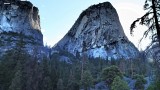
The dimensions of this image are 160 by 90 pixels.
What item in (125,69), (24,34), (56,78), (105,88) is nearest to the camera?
(56,78)

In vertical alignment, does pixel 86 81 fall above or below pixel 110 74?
below

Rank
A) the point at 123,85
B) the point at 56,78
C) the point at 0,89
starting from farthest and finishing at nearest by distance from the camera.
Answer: the point at 56,78 → the point at 123,85 → the point at 0,89

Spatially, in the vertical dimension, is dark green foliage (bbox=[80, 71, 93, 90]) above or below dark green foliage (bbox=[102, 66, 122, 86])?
below

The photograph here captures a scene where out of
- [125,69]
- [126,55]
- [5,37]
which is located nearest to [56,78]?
[125,69]

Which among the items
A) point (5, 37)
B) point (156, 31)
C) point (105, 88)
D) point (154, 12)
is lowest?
point (105, 88)

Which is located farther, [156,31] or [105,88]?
[105,88]

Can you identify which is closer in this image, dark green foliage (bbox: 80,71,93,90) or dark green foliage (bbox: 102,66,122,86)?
dark green foliage (bbox: 102,66,122,86)

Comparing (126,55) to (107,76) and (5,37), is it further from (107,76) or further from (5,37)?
(107,76)

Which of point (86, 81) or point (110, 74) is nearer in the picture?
point (110, 74)

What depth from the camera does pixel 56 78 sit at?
227 feet

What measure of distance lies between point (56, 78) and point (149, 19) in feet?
186

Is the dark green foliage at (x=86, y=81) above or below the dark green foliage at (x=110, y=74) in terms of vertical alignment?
below

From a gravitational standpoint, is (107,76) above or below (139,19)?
below

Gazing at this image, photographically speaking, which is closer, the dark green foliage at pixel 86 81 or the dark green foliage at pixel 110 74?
the dark green foliage at pixel 110 74
